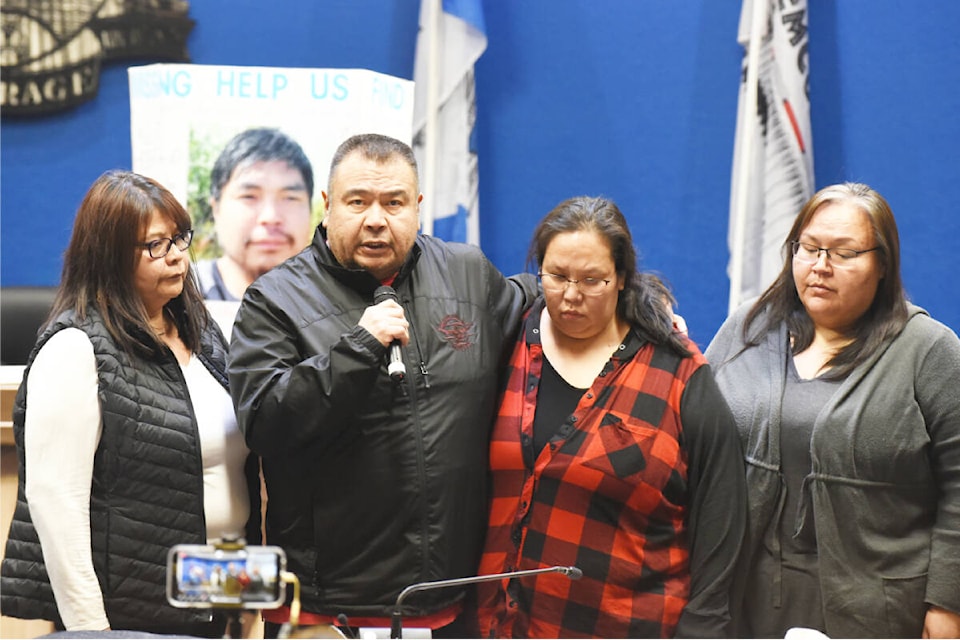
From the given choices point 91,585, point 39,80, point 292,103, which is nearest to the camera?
point 91,585

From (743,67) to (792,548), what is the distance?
2217 mm

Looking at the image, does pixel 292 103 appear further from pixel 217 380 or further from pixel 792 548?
pixel 792 548

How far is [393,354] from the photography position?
195 centimetres

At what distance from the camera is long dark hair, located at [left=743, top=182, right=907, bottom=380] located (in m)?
2.18

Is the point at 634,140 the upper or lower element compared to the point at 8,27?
lower

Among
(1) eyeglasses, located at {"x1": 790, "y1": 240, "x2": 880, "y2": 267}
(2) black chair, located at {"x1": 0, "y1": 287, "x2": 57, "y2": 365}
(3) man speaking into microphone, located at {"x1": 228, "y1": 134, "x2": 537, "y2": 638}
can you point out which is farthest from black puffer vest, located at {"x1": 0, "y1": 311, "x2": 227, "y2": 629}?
(2) black chair, located at {"x1": 0, "y1": 287, "x2": 57, "y2": 365}

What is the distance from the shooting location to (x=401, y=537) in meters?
2.09

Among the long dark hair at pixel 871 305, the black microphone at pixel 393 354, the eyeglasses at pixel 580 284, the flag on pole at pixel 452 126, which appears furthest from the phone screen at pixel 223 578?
the flag on pole at pixel 452 126

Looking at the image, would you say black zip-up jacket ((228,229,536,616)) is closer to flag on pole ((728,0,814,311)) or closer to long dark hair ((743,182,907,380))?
long dark hair ((743,182,907,380))

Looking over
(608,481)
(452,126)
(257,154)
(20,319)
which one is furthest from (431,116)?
(608,481)

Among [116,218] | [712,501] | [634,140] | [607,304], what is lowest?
[712,501]

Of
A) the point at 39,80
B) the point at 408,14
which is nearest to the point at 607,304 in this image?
the point at 408,14

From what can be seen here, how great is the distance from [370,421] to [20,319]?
6.41ft

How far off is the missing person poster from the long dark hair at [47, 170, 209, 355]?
1.08 metres
